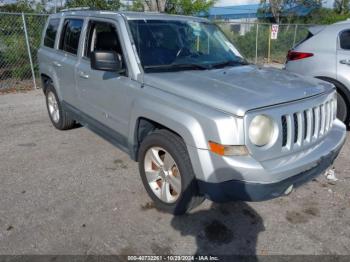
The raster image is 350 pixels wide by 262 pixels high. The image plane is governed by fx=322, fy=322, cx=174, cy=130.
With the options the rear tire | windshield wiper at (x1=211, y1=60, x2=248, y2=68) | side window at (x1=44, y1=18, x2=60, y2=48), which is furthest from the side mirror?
side window at (x1=44, y1=18, x2=60, y2=48)

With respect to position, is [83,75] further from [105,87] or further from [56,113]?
[56,113]

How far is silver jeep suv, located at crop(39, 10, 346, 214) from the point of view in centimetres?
255

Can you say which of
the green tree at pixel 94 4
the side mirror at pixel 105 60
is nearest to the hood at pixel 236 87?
the side mirror at pixel 105 60

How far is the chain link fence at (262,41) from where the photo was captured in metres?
15.6

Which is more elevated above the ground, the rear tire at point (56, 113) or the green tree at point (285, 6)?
the green tree at point (285, 6)

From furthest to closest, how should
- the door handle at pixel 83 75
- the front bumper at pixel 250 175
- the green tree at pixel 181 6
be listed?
the green tree at pixel 181 6, the door handle at pixel 83 75, the front bumper at pixel 250 175

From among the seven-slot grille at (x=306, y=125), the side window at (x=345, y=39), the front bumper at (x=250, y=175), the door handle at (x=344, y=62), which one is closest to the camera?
the front bumper at (x=250, y=175)

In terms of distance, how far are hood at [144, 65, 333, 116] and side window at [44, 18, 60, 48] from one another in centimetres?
281

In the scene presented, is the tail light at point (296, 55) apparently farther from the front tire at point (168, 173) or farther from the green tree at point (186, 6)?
the green tree at point (186, 6)

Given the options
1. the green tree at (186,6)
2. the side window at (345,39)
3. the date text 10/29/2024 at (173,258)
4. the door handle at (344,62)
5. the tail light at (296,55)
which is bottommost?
the date text 10/29/2024 at (173,258)

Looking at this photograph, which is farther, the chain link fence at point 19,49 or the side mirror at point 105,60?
the chain link fence at point 19,49

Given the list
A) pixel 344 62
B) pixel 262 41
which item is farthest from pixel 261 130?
pixel 262 41

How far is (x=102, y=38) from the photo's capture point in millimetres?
3973

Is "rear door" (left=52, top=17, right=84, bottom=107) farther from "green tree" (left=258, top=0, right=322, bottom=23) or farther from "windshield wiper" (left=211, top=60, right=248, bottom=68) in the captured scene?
"green tree" (left=258, top=0, right=322, bottom=23)
